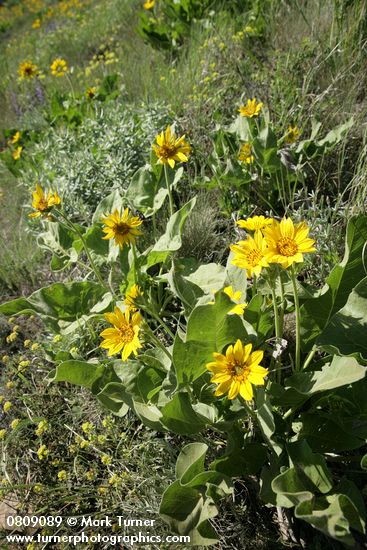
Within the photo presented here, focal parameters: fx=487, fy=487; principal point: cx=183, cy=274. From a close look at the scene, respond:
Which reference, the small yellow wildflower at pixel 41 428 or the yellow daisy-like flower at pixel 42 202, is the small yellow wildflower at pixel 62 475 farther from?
the yellow daisy-like flower at pixel 42 202

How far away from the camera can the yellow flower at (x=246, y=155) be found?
2262 millimetres

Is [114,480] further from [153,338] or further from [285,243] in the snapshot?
[285,243]

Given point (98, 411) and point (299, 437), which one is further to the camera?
point (98, 411)

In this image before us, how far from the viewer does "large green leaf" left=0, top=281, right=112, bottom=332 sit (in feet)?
6.35

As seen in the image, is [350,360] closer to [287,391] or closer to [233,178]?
[287,391]

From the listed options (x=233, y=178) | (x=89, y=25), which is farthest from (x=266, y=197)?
(x=89, y=25)

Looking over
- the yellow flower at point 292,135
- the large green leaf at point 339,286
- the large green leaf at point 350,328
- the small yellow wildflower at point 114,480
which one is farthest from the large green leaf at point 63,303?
the yellow flower at point 292,135

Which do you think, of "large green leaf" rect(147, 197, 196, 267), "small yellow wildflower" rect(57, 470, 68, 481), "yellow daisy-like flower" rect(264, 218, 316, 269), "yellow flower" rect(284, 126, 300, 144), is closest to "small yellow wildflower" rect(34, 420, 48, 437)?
"small yellow wildflower" rect(57, 470, 68, 481)

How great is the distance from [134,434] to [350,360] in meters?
0.86

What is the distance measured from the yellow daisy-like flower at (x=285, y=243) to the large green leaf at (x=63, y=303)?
0.91 m

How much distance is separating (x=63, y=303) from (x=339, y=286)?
1084 mm

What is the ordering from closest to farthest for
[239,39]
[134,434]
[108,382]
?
[108,382] < [134,434] < [239,39]

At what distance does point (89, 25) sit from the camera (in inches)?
257

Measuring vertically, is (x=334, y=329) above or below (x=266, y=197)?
above
